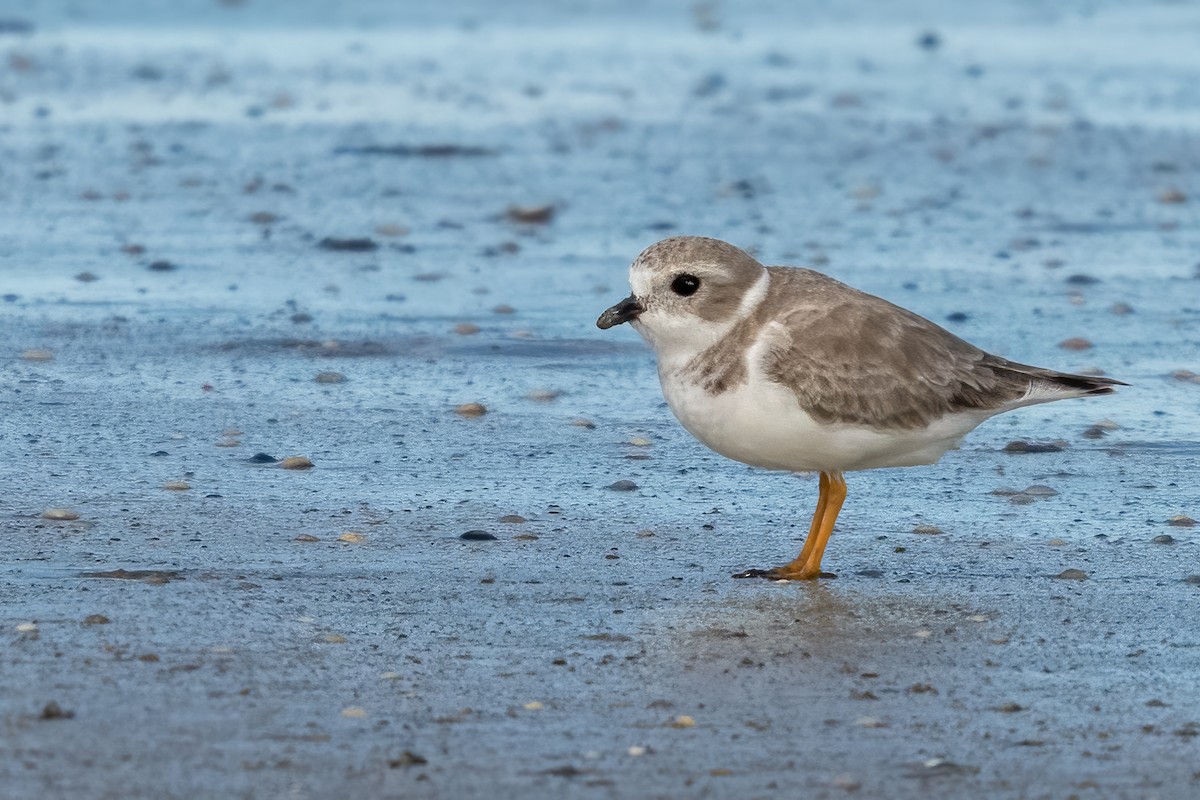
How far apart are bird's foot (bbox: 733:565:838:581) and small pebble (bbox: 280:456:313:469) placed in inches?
60.9

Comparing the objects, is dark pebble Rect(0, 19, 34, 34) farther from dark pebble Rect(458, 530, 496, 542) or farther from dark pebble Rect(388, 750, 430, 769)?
dark pebble Rect(388, 750, 430, 769)

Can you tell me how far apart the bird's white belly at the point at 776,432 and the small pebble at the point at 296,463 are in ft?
4.28

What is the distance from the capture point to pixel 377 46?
14.2 m

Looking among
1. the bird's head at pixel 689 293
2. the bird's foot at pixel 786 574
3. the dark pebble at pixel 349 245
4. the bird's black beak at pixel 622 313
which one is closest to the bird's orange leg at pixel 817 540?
the bird's foot at pixel 786 574

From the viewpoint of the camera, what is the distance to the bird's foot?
15.8ft

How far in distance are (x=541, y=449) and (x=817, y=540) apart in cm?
137

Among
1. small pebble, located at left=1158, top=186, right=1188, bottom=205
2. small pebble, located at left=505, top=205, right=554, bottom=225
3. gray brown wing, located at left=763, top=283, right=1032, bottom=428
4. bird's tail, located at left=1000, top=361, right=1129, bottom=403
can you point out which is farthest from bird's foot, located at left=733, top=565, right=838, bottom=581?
small pebble, located at left=1158, top=186, right=1188, bottom=205

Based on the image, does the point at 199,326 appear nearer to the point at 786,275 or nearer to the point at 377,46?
the point at 786,275

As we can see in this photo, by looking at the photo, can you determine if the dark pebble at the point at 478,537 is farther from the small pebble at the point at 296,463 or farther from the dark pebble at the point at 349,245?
the dark pebble at the point at 349,245

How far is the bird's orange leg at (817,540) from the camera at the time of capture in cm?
484

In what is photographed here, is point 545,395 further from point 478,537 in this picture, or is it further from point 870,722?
point 870,722

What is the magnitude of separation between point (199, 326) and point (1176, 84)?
7900 millimetres

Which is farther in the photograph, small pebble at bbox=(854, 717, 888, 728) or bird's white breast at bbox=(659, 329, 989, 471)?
bird's white breast at bbox=(659, 329, 989, 471)

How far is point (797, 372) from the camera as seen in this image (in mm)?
4781
